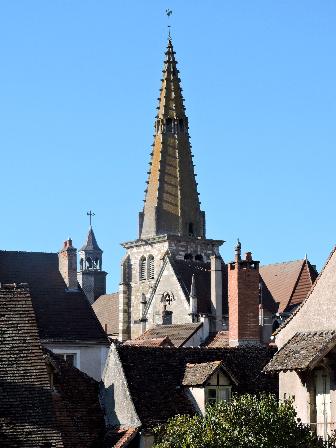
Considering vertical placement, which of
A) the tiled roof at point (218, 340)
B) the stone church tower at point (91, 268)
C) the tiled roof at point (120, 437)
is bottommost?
the tiled roof at point (120, 437)

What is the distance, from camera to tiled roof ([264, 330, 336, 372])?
104 ft

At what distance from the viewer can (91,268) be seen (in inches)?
5226

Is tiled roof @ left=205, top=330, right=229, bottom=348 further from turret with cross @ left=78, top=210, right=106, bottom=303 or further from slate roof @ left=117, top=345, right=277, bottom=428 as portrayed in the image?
turret with cross @ left=78, top=210, right=106, bottom=303

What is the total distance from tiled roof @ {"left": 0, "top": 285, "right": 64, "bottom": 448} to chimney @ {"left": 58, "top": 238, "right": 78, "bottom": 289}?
20295 millimetres

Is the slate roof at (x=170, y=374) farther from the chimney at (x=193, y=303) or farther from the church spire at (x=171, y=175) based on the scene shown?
the church spire at (x=171, y=175)

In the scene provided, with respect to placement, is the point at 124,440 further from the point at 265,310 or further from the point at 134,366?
the point at 265,310

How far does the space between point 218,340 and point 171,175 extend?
4913 centimetres

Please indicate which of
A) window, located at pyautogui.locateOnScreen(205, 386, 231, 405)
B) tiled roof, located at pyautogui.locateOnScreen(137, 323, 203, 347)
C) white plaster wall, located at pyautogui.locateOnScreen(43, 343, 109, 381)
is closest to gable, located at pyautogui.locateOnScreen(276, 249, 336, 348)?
window, located at pyautogui.locateOnScreen(205, 386, 231, 405)

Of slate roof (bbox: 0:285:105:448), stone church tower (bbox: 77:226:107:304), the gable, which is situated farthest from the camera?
stone church tower (bbox: 77:226:107:304)

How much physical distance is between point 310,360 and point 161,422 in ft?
22.2

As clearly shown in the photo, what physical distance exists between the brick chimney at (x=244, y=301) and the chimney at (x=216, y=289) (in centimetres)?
3216

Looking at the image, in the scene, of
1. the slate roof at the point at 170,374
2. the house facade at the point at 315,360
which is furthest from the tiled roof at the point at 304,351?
the slate roof at the point at 170,374

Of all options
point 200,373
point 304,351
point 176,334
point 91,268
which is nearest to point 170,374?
point 200,373

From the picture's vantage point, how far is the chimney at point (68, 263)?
180 ft
